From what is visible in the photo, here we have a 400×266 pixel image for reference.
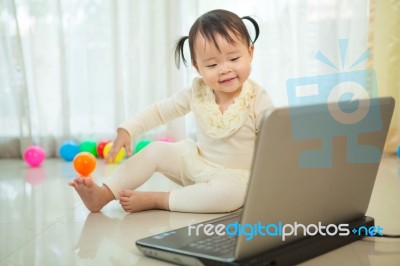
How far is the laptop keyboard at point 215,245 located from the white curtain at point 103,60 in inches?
59.6

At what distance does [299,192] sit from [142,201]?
1.85 ft

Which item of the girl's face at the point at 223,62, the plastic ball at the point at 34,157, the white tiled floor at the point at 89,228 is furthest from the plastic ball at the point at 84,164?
the girl's face at the point at 223,62

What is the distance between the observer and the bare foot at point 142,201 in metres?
1.24

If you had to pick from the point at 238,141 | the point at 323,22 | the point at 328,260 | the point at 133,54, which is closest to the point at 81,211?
the point at 238,141

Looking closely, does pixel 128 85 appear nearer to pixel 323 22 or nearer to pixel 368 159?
pixel 323 22

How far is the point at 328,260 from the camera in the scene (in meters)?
0.86

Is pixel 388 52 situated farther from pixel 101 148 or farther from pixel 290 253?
pixel 290 253

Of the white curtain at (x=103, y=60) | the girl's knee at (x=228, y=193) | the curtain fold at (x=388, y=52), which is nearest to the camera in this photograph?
the girl's knee at (x=228, y=193)

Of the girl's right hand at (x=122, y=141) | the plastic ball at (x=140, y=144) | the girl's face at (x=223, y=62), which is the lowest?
the plastic ball at (x=140, y=144)

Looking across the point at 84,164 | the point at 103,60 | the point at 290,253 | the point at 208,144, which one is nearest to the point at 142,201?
the point at 208,144

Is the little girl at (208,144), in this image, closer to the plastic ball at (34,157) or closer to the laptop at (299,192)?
the laptop at (299,192)

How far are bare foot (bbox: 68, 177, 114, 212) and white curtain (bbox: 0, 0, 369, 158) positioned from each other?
3.63 ft

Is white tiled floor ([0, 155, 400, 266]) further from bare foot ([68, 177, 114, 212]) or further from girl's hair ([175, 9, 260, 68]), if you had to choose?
girl's hair ([175, 9, 260, 68])

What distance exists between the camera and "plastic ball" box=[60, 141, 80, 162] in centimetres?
230
